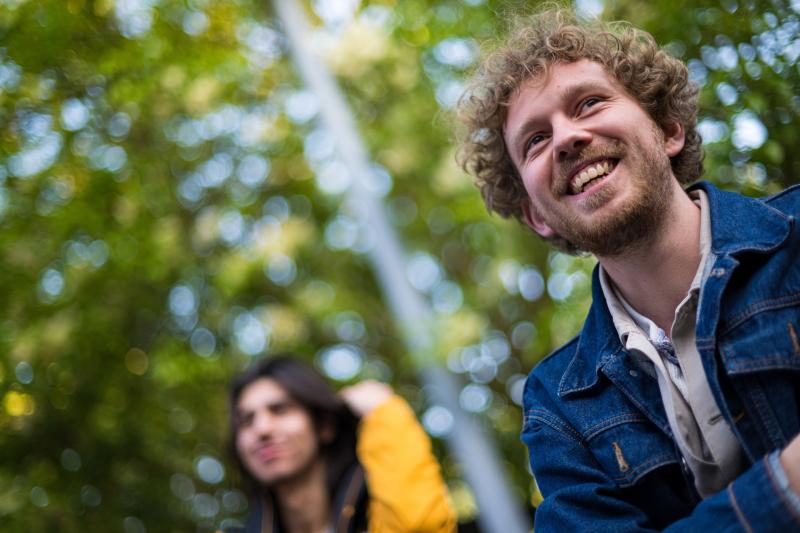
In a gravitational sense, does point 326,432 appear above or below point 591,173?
below

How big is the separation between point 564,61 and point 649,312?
697 millimetres

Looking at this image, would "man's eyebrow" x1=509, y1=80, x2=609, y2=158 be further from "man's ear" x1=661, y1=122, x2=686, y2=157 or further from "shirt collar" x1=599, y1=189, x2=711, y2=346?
"shirt collar" x1=599, y1=189, x2=711, y2=346

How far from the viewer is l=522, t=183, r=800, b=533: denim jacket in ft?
4.96

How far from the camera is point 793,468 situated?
1.30 m

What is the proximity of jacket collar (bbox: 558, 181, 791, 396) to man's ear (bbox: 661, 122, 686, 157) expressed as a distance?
219 millimetres

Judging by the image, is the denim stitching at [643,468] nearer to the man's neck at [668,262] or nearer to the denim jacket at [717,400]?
the denim jacket at [717,400]

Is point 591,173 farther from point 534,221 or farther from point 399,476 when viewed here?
point 399,476

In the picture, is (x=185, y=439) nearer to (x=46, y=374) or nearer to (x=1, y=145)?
(x=46, y=374)

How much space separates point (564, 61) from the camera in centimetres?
208

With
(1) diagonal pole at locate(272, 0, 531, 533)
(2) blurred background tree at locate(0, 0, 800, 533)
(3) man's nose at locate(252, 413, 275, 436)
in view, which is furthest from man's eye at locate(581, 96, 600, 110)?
(3) man's nose at locate(252, 413, 275, 436)

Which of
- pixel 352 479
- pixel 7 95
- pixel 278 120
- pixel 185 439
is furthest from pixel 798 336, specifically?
pixel 278 120

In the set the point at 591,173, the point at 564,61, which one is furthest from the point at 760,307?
the point at 564,61

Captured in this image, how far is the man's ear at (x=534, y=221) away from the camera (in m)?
2.28

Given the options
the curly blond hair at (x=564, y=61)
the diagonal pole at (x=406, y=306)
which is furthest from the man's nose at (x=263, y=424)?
the curly blond hair at (x=564, y=61)
